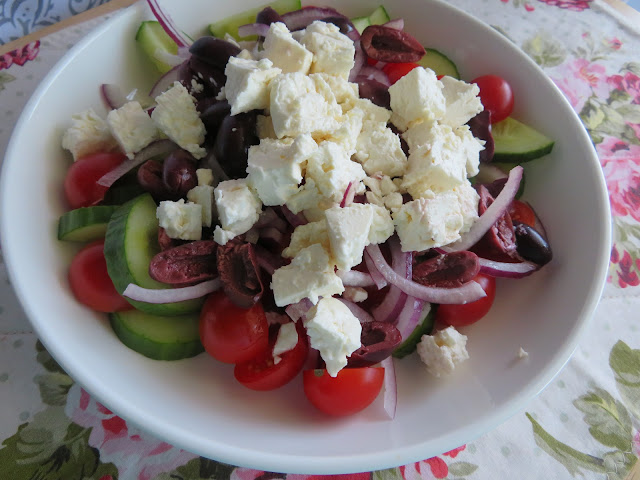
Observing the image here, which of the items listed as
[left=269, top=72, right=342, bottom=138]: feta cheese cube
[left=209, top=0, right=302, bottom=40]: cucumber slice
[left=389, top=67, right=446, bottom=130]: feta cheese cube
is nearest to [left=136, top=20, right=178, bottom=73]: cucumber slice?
[left=209, top=0, right=302, bottom=40]: cucumber slice

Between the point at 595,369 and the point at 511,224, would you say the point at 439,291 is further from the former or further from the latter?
the point at 595,369

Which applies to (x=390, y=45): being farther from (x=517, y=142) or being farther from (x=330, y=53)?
(x=517, y=142)

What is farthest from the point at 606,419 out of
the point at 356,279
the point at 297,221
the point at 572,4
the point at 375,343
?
the point at 572,4

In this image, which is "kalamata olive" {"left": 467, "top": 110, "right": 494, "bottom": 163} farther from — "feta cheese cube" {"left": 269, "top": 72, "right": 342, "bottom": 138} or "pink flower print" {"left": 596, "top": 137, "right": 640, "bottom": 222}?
"pink flower print" {"left": 596, "top": 137, "right": 640, "bottom": 222}

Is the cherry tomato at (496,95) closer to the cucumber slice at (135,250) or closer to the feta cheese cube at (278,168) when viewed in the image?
the feta cheese cube at (278,168)

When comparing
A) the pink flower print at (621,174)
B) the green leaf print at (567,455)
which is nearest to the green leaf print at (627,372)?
the green leaf print at (567,455)
